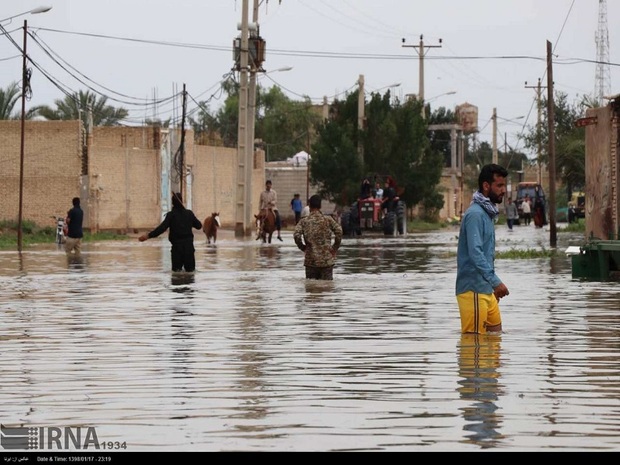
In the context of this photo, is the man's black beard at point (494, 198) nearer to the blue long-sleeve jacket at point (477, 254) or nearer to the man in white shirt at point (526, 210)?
the blue long-sleeve jacket at point (477, 254)

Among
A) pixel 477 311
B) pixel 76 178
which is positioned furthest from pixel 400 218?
pixel 477 311

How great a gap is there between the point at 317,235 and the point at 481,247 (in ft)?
30.9

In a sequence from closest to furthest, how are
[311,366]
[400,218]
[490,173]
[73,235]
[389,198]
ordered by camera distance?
1. [311,366]
2. [490,173]
3. [73,235]
4. [389,198]
5. [400,218]

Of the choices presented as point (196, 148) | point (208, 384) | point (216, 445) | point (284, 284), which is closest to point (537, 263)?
point (284, 284)

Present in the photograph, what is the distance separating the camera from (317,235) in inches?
867

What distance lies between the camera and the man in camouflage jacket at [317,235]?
2184 centimetres

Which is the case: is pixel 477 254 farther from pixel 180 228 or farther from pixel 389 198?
pixel 389 198

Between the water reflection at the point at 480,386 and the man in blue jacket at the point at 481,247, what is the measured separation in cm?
37

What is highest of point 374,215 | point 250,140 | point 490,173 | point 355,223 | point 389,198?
point 250,140

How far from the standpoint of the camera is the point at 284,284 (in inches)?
934

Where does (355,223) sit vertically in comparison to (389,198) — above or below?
below

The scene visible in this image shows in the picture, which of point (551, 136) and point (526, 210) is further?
point (526, 210)

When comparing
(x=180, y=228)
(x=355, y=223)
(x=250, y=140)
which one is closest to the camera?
(x=180, y=228)

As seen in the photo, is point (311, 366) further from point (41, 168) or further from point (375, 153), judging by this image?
point (375, 153)
